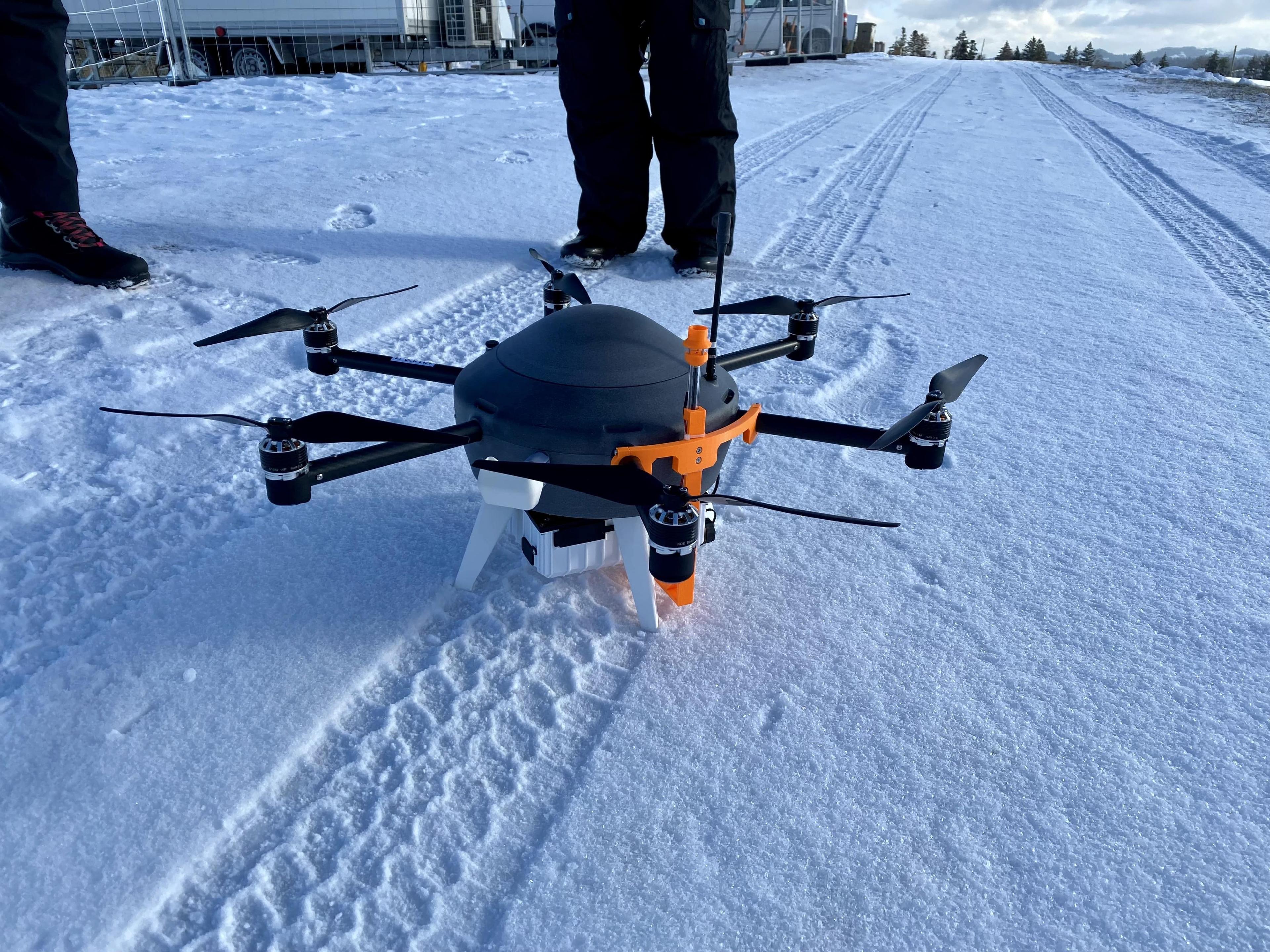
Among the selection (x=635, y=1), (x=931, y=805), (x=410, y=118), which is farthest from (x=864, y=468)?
(x=410, y=118)

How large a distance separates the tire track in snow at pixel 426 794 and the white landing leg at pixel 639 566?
0.13ft

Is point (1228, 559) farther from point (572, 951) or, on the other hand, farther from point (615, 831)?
point (572, 951)

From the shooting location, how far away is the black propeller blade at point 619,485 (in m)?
0.99

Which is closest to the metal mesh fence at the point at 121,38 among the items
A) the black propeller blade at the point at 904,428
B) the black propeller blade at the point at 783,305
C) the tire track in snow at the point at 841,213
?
the tire track in snow at the point at 841,213

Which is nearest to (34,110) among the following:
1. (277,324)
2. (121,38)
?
(277,324)

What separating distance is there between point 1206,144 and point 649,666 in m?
7.02

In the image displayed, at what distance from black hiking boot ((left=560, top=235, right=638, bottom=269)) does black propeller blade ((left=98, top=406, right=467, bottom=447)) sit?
1996 millimetres

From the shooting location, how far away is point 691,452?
3.72ft

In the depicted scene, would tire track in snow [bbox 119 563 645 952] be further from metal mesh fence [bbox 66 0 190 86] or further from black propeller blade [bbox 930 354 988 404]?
metal mesh fence [bbox 66 0 190 86]

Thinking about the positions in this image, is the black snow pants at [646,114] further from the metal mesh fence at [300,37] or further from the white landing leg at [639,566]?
the metal mesh fence at [300,37]

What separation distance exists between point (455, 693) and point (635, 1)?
2531 millimetres

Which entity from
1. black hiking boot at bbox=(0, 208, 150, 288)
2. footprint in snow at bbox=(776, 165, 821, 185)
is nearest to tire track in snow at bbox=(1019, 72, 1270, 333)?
footprint in snow at bbox=(776, 165, 821, 185)

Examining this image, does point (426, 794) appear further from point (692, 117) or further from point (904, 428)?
point (692, 117)

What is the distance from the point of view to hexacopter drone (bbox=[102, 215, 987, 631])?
101cm
